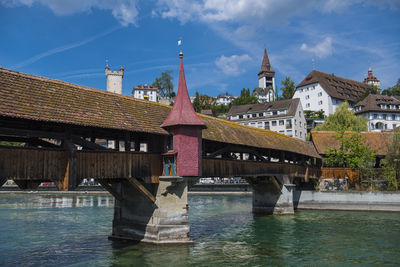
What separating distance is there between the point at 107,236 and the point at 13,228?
702 centimetres

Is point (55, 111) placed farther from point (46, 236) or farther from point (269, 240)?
point (269, 240)

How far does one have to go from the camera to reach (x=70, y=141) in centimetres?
1215

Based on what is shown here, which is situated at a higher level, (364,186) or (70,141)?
(70,141)

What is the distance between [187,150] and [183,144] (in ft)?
0.98

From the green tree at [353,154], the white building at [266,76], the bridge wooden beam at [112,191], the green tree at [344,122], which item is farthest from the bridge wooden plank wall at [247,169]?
the white building at [266,76]

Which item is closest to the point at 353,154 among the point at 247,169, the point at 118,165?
the point at 247,169

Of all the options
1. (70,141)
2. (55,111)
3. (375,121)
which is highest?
(375,121)

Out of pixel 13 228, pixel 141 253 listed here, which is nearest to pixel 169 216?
pixel 141 253

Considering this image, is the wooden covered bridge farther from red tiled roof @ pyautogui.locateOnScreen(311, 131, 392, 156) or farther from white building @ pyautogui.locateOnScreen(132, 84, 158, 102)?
white building @ pyautogui.locateOnScreen(132, 84, 158, 102)

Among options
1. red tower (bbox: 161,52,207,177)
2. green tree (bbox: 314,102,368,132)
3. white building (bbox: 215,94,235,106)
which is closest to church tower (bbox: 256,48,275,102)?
white building (bbox: 215,94,235,106)

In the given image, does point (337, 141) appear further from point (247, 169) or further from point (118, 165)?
point (118, 165)

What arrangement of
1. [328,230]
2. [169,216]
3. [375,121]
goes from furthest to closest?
[375,121]
[328,230]
[169,216]

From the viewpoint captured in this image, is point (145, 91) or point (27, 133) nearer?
point (27, 133)

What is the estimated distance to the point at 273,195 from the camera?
26531 mm
